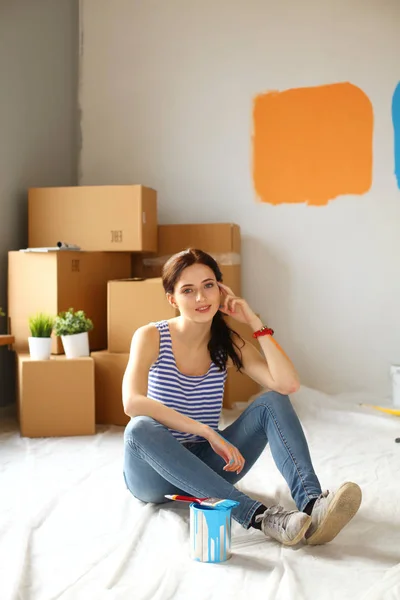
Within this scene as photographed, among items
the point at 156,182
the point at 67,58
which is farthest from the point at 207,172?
the point at 67,58

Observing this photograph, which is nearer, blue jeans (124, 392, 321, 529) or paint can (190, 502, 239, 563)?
paint can (190, 502, 239, 563)

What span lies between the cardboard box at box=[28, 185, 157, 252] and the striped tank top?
155cm

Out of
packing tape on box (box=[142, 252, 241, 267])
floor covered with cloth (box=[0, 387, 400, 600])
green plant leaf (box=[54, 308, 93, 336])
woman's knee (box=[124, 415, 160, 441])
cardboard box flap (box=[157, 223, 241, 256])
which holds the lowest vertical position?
floor covered with cloth (box=[0, 387, 400, 600])

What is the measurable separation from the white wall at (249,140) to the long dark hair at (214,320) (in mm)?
1862

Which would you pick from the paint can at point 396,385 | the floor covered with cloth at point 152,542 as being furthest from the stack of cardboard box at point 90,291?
the paint can at point 396,385

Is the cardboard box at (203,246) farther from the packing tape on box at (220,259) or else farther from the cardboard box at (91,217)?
the cardboard box at (91,217)

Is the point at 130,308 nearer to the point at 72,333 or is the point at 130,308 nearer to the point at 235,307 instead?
the point at 72,333

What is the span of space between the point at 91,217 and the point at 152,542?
205 cm

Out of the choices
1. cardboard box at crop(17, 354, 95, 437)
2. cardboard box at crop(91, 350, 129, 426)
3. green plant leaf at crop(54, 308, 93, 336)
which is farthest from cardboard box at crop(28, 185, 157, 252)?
cardboard box at crop(17, 354, 95, 437)

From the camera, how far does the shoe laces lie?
1698 mm

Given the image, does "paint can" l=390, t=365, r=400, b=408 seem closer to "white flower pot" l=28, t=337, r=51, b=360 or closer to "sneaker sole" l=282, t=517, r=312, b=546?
"white flower pot" l=28, t=337, r=51, b=360

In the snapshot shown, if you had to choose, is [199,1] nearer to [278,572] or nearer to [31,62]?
[31,62]

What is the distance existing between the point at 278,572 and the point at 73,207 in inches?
93.9

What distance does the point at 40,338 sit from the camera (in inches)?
122
